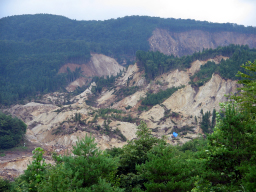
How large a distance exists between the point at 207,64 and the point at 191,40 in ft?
274

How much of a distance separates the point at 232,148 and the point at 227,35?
153m

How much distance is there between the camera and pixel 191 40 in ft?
484

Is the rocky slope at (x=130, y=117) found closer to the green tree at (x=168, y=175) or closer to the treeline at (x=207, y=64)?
the treeline at (x=207, y=64)

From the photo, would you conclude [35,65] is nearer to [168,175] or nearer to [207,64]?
[207,64]

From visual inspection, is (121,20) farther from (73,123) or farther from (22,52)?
(73,123)

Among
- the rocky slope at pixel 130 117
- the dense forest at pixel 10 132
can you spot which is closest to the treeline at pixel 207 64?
the rocky slope at pixel 130 117

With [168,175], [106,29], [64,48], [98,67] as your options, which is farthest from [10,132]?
[106,29]

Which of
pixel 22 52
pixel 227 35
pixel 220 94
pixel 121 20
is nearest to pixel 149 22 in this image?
pixel 121 20

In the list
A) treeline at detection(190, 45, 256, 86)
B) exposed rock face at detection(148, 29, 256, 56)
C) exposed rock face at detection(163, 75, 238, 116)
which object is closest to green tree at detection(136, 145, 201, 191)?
exposed rock face at detection(163, 75, 238, 116)

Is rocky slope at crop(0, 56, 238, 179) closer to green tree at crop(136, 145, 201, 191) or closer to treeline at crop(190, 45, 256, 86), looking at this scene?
treeline at crop(190, 45, 256, 86)

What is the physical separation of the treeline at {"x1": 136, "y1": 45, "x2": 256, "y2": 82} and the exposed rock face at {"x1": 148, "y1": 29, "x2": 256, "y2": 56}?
64846 mm

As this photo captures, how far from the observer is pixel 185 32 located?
150 meters

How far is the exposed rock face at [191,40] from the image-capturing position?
143525mm

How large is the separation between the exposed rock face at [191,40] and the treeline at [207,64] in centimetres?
6485
